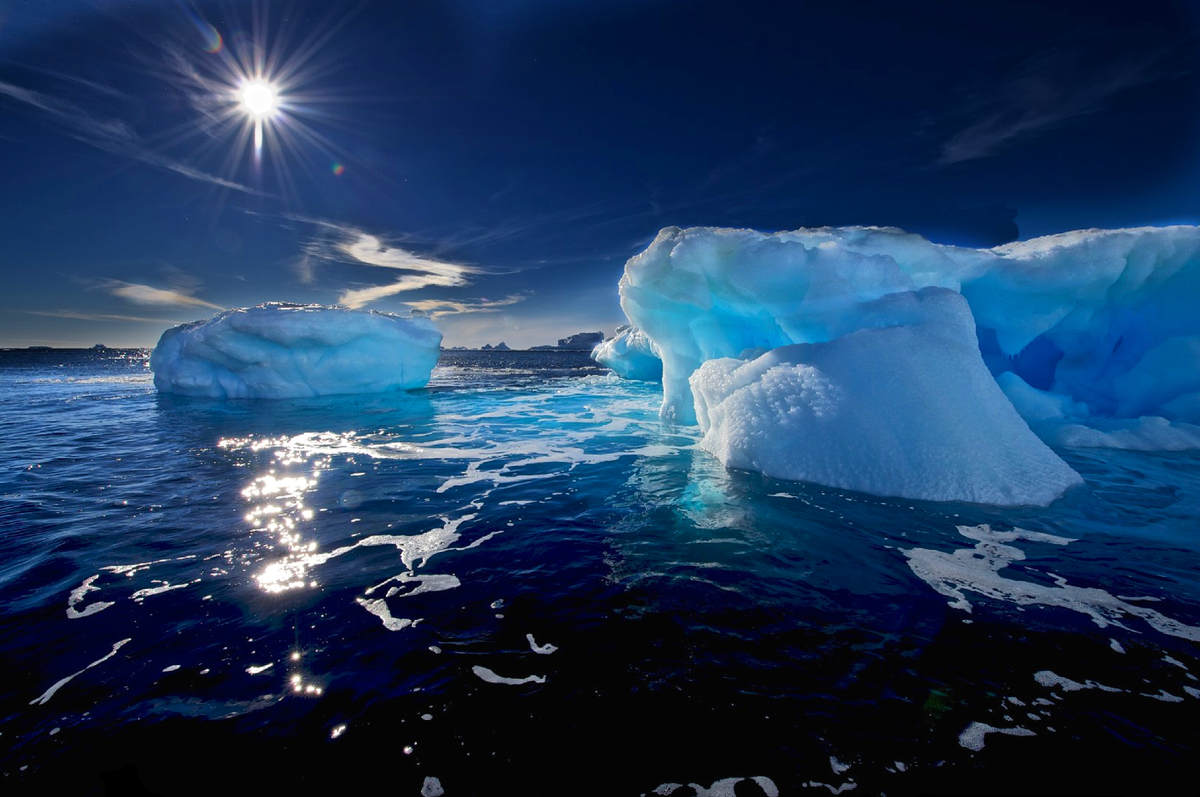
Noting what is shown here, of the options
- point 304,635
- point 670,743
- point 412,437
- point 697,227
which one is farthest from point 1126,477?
point 412,437

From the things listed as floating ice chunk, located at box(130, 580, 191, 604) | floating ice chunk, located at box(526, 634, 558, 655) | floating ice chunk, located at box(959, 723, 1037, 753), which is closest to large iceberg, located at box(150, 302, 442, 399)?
floating ice chunk, located at box(130, 580, 191, 604)

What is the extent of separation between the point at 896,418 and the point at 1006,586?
2851 mm

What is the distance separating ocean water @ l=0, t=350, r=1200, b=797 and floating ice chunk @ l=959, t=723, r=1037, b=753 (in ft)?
0.05

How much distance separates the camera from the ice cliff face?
6.98 meters

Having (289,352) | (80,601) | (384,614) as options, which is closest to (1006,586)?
(384,614)

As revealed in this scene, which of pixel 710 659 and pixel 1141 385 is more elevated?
A: pixel 1141 385

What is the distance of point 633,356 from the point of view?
2744 centimetres

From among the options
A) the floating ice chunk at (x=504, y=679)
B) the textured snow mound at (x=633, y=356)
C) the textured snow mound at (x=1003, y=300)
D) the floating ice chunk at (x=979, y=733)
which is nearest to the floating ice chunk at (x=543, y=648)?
the floating ice chunk at (x=504, y=679)

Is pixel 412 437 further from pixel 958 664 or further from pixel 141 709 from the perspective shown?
pixel 958 664

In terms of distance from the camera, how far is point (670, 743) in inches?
85.0

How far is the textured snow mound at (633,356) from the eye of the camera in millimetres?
25812

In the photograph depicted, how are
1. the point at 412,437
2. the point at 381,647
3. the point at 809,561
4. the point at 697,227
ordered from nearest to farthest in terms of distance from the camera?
the point at 381,647 < the point at 809,561 < the point at 697,227 < the point at 412,437

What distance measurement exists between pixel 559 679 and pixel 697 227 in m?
7.63

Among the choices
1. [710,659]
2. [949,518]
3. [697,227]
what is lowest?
[710,659]
